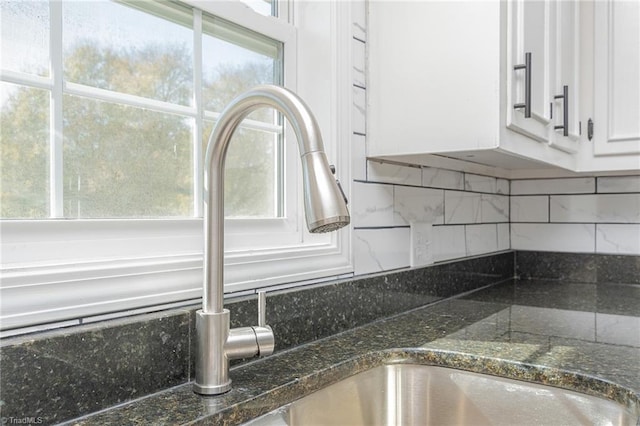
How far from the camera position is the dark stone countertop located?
70 centimetres

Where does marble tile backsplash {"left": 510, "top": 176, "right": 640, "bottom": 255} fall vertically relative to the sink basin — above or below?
above

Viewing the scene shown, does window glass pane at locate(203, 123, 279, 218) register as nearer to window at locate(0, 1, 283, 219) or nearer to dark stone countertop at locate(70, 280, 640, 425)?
window at locate(0, 1, 283, 219)

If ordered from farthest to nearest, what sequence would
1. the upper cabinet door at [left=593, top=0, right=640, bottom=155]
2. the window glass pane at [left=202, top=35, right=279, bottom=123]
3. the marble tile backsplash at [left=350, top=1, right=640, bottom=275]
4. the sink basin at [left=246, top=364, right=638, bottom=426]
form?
the upper cabinet door at [left=593, top=0, right=640, bottom=155]
the marble tile backsplash at [left=350, top=1, right=640, bottom=275]
the window glass pane at [left=202, top=35, right=279, bottom=123]
the sink basin at [left=246, top=364, right=638, bottom=426]

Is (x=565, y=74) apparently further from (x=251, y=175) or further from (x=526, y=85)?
(x=251, y=175)

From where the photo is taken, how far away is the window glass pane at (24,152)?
0.74 metres

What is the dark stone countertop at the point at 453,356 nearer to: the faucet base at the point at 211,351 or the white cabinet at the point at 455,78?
the faucet base at the point at 211,351

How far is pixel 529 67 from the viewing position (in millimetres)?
1109

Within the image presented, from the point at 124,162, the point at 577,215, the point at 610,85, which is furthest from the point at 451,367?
the point at 577,215

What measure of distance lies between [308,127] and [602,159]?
54.4 inches

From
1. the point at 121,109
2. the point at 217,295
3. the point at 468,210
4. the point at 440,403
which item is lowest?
the point at 440,403

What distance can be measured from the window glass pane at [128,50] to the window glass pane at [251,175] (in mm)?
121

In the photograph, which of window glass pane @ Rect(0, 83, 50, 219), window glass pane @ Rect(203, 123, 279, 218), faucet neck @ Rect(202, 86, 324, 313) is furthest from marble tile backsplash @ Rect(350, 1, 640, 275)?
window glass pane @ Rect(0, 83, 50, 219)

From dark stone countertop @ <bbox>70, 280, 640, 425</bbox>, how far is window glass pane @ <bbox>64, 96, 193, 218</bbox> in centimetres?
32

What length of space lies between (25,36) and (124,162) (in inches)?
9.2
